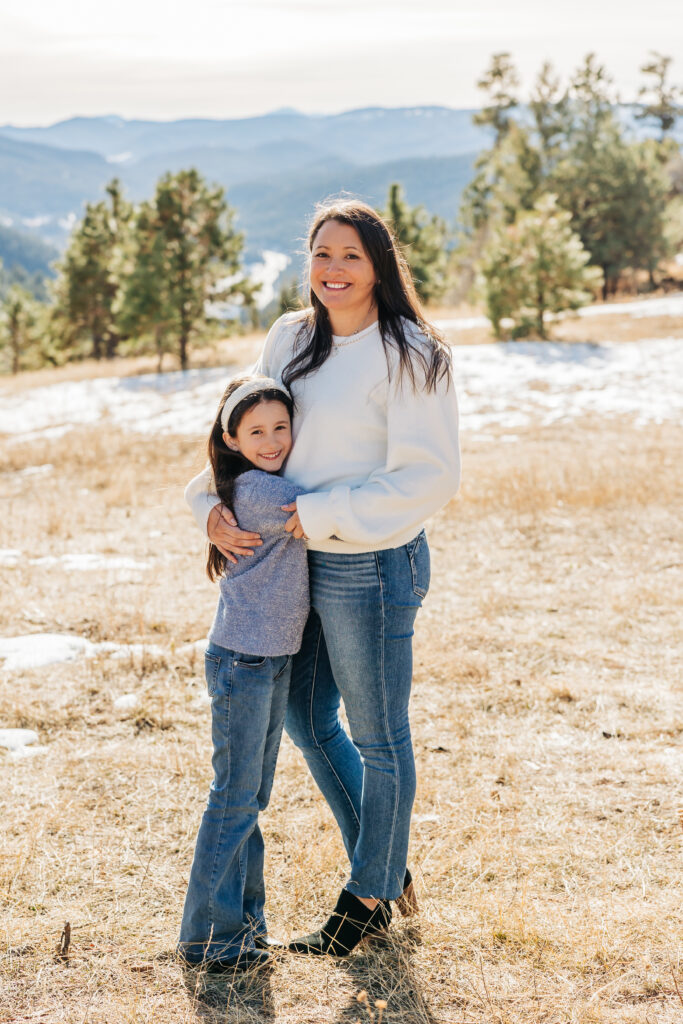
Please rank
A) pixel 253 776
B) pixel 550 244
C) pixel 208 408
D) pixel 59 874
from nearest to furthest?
pixel 253 776 < pixel 59 874 < pixel 208 408 < pixel 550 244

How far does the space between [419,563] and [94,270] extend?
2951cm

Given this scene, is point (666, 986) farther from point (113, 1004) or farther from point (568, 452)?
point (568, 452)

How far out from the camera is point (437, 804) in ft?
12.0

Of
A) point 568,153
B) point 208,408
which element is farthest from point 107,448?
point 568,153

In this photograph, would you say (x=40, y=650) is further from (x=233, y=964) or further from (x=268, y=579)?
(x=268, y=579)

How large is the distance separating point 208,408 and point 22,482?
4.79 m

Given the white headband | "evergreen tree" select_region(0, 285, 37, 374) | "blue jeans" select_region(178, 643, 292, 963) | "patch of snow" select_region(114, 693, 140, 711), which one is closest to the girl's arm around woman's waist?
the white headband

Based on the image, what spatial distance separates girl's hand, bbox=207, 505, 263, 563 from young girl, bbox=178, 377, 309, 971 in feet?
0.10

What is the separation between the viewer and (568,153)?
34844mm

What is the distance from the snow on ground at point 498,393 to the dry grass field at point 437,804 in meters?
5.64

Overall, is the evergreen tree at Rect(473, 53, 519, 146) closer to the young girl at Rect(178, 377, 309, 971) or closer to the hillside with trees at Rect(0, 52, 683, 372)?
the hillside with trees at Rect(0, 52, 683, 372)

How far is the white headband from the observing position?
2.51 meters

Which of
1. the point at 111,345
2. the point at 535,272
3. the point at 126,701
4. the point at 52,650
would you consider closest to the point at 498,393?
the point at 535,272

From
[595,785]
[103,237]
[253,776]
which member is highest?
[103,237]
